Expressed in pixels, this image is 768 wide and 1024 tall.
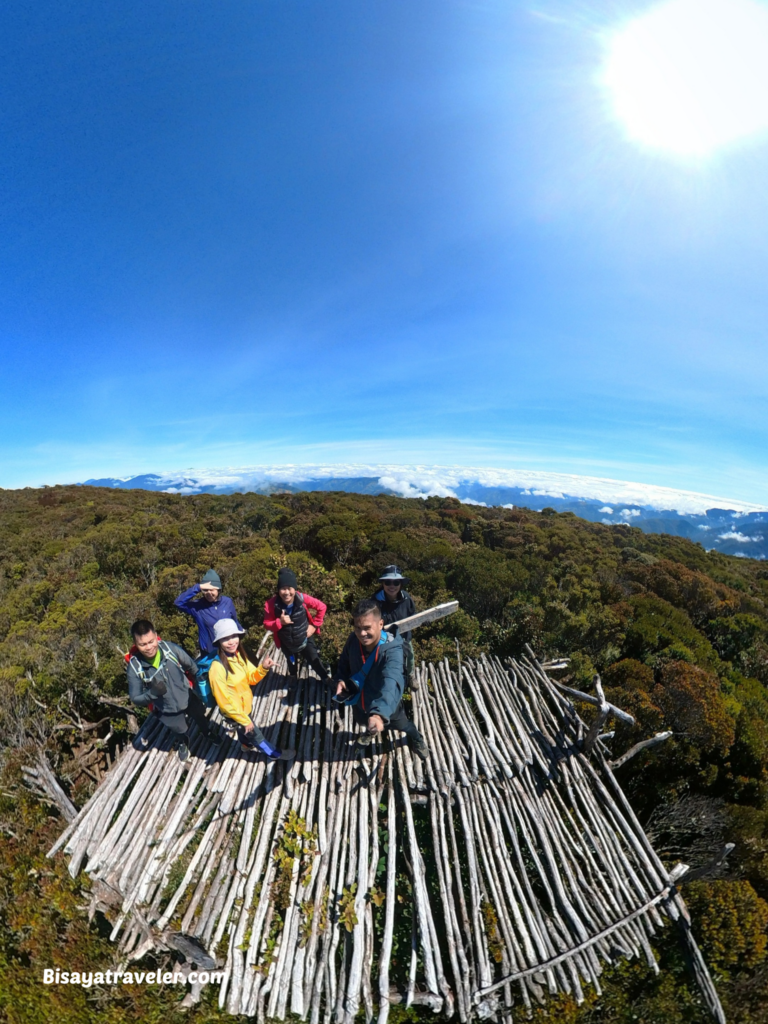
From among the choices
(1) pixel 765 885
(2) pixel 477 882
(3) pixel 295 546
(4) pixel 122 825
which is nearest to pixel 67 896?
(4) pixel 122 825

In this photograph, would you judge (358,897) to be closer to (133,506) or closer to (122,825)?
(122,825)

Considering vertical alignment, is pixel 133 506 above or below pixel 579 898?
above

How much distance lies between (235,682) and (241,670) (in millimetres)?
144

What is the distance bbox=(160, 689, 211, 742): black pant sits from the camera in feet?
15.1

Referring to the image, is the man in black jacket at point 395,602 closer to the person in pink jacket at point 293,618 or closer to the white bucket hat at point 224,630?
the person in pink jacket at point 293,618

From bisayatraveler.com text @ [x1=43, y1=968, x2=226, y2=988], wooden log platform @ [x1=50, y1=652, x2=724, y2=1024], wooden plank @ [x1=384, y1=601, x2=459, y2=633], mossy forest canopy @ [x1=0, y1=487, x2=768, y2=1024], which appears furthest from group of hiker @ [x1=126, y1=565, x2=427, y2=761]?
mossy forest canopy @ [x1=0, y1=487, x2=768, y2=1024]

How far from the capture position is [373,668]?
4.28 metres

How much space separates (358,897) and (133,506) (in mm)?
26778

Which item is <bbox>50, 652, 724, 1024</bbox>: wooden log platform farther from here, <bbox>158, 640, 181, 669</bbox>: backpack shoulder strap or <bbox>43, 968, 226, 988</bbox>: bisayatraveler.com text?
<bbox>158, 640, 181, 669</bbox>: backpack shoulder strap

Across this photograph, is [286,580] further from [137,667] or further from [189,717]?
[189,717]

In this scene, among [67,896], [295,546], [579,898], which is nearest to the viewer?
[579,898]

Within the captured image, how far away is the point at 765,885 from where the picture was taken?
5195mm

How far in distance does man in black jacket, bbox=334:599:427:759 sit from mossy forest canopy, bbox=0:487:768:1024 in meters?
3.44

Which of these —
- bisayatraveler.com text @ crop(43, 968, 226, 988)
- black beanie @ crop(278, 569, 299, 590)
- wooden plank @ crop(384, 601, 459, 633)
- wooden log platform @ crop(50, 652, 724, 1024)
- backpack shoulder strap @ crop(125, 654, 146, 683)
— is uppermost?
black beanie @ crop(278, 569, 299, 590)
